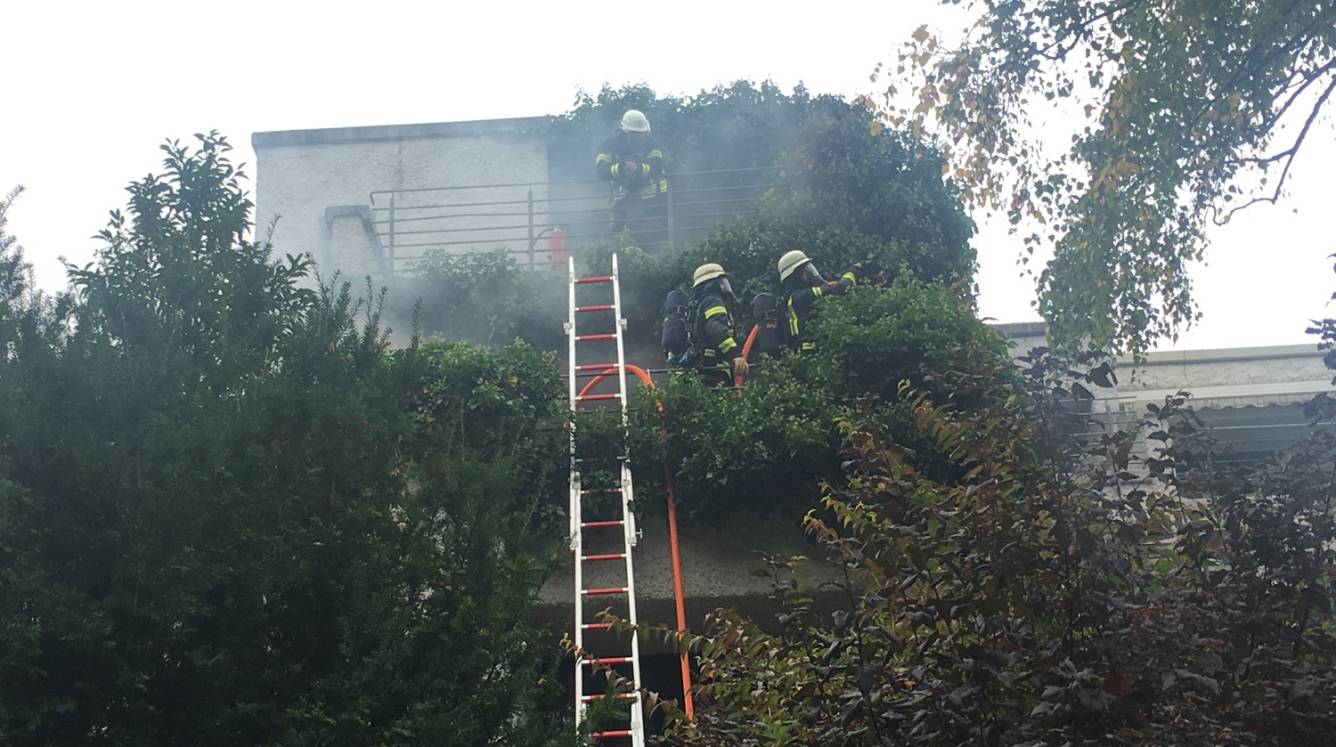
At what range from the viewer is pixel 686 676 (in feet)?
Result: 31.6

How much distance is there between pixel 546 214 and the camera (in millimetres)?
19500

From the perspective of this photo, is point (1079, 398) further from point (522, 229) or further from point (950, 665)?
point (522, 229)

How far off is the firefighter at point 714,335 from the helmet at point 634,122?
14.2 feet

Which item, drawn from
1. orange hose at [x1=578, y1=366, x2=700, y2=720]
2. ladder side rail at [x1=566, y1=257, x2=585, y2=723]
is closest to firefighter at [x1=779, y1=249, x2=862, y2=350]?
orange hose at [x1=578, y1=366, x2=700, y2=720]

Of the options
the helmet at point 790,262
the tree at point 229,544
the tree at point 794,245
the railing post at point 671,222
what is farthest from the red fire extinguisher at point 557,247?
the tree at point 229,544

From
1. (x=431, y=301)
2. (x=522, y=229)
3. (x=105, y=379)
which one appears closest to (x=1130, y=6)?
(x=105, y=379)

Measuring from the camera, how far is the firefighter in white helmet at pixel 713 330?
571 inches

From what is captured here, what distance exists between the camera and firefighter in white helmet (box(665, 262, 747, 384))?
14.5 metres

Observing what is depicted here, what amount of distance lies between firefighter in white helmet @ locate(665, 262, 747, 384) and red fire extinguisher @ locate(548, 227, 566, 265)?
276 cm

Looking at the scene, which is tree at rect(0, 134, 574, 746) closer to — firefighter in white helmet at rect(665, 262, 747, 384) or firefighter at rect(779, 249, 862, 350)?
firefighter in white helmet at rect(665, 262, 747, 384)

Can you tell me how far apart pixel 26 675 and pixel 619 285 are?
10535mm

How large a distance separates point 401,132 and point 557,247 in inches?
145

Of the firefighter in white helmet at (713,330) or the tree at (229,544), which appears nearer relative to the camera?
the tree at (229,544)

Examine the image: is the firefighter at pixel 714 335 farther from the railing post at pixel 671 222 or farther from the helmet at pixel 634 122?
the helmet at pixel 634 122
